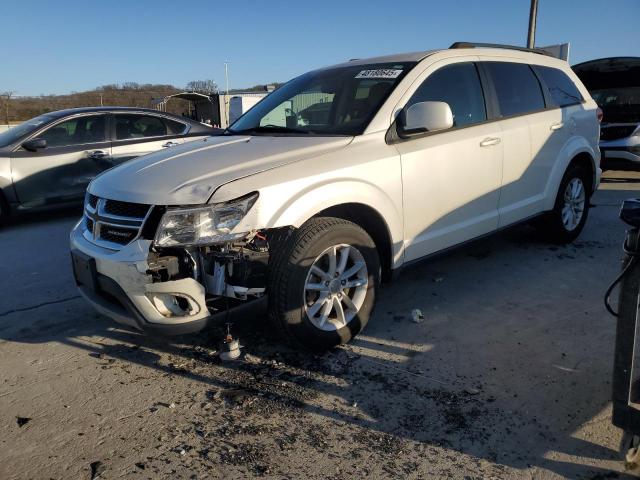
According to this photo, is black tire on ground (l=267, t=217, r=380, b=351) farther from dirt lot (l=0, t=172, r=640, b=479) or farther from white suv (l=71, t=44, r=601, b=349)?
dirt lot (l=0, t=172, r=640, b=479)

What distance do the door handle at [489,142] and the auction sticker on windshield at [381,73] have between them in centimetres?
87

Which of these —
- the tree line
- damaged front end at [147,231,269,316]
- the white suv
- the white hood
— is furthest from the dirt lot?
the tree line

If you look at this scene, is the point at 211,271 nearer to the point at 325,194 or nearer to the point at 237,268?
the point at 237,268

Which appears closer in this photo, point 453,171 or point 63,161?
point 453,171

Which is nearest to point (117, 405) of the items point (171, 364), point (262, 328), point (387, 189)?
point (171, 364)

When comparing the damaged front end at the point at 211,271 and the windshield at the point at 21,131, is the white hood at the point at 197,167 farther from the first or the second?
the windshield at the point at 21,131

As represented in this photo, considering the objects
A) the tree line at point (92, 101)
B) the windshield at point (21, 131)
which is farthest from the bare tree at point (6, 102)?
the windshield at point (21, 131)

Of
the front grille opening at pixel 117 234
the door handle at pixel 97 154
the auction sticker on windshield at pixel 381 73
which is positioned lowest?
the front grille opening at pixel 117 234

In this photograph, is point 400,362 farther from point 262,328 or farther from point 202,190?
point 202,190

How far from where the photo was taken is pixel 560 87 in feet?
16.4

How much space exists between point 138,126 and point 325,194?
5751 millimetres

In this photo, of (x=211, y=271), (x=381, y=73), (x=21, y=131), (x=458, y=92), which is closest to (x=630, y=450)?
(x=211, y=271)

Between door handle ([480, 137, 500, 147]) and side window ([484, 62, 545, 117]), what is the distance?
31cm

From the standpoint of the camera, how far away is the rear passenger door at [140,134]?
24.7 feet
